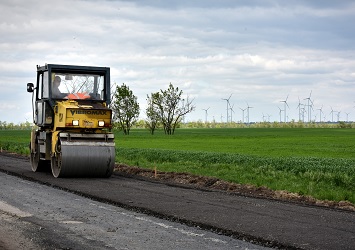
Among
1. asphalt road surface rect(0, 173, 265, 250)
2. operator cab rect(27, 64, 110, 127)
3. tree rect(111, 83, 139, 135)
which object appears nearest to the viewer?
asphalt road surface rect(0, 173, 265, 250)

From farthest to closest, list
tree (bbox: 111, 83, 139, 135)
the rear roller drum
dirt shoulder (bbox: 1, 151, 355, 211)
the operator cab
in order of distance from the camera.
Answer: tree (bbox: 111, 83, 139, 135) < the rear roller drum < the operator cab < dirt shoulder (bbox: 1, 151, 355, 211)

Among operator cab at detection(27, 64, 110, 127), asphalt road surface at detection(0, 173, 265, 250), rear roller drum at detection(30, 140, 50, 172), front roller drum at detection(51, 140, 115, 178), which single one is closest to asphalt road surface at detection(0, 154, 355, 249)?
asphalt road surface at detection(0, 173, 265, 250)

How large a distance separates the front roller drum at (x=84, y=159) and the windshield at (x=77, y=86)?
6.66 ft

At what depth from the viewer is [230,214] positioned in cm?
1217

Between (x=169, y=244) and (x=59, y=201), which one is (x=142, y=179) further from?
(x=169, y=244)

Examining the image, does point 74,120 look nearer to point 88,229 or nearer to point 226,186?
point 226,186

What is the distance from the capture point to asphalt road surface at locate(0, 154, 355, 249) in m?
9.70

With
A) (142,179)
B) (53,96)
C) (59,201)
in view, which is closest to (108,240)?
(59,201)

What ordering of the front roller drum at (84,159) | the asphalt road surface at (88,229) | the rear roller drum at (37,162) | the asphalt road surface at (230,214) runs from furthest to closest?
1. the rear roller drum at (37,162)
2. the front roller drum at (84,159)
3. the asphalt road surface at (230,214)
4. the asphalt road surface at (88,229)

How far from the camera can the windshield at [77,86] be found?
71.1ft

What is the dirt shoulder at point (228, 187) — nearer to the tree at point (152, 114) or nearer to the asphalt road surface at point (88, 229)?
the asphalt road surface at point (88, 229)

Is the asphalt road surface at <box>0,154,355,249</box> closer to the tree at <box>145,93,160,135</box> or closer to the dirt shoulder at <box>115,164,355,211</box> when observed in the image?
the dirt shoulder at <box>115,164,355,211</box>

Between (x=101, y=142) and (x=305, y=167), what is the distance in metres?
8.17

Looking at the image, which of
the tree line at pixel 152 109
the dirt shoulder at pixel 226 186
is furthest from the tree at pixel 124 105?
the dirt shoulder at pixel 226 186
